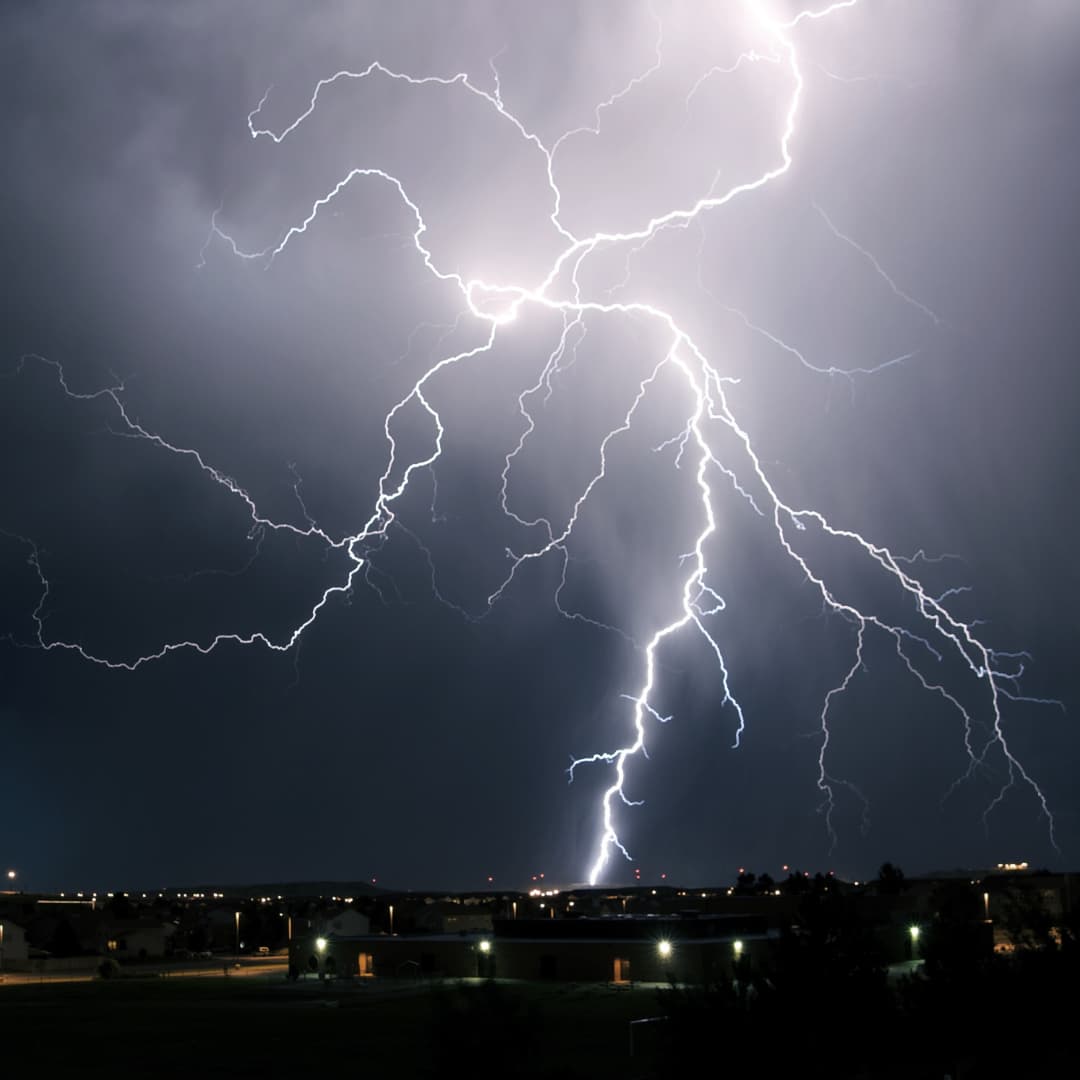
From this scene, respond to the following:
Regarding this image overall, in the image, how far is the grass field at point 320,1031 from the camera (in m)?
9.61

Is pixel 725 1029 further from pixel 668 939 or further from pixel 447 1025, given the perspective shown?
pixel 668 939

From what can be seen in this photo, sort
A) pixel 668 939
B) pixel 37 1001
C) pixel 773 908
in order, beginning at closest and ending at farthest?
pixel 37 1001 → pixel 668 939 → pixel 773 908

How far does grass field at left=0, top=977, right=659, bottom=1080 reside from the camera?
9609 millimetres

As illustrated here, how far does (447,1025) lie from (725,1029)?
2682 mm

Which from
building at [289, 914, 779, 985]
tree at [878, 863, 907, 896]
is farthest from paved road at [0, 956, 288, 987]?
tree at [878, 863, 907, 896]

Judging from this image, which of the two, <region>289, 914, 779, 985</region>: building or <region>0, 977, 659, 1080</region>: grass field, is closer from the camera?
<region>0, 977, 659, 1080</region>: grass field

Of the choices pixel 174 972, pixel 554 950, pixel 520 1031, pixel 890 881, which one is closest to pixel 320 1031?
pixel 554 950

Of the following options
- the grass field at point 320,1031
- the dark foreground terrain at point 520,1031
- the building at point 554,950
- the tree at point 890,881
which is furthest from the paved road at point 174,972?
the tree at point 890,881

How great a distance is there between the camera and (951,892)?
55.8m

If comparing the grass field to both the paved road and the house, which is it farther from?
the house

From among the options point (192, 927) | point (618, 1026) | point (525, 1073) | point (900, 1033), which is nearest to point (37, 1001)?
point (618, 1026)

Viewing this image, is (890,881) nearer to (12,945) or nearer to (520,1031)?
(12,945)

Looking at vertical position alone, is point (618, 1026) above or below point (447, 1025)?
below

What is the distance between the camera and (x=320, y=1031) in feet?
77.6
